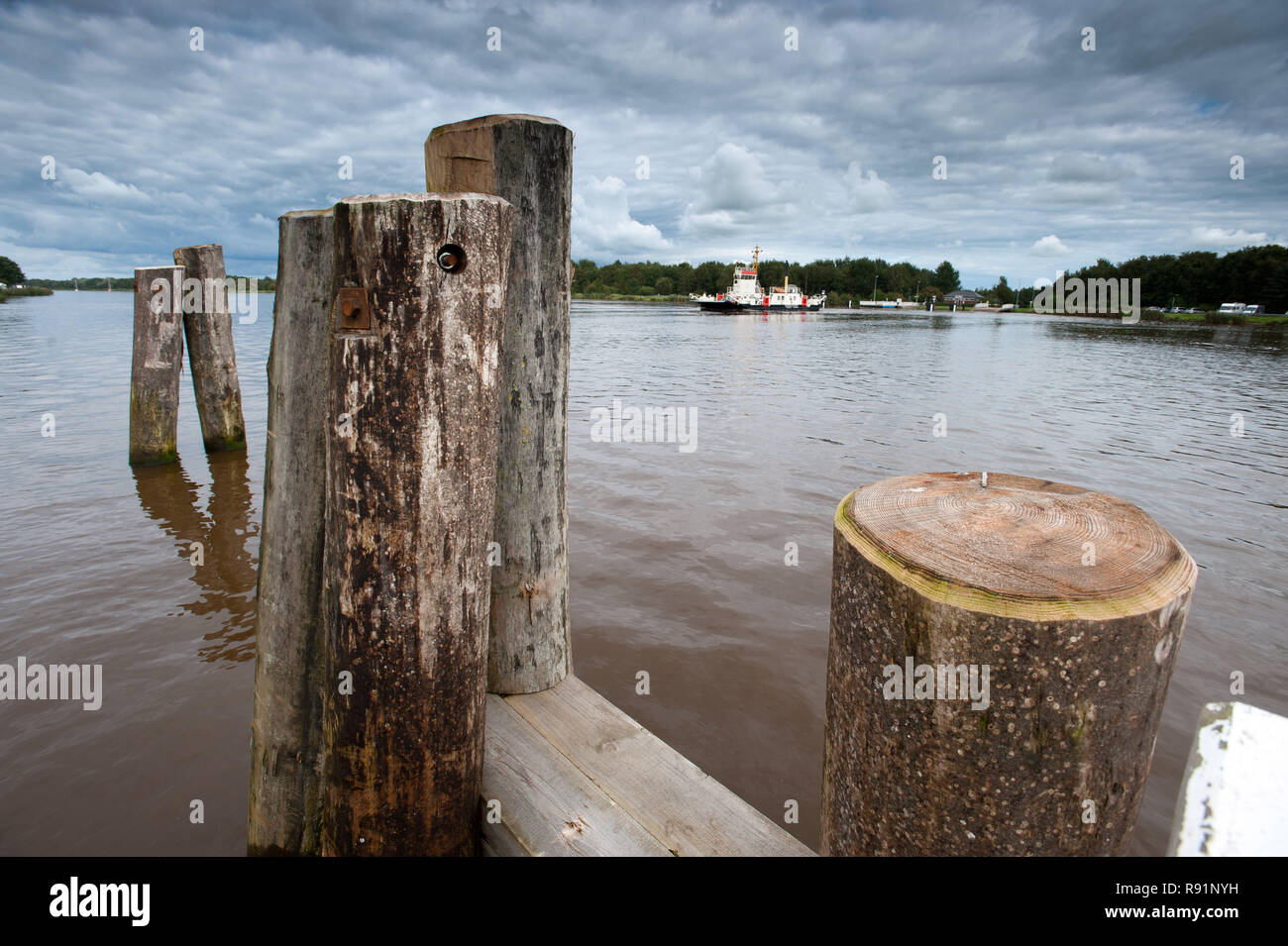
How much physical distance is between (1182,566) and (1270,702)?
4.43m

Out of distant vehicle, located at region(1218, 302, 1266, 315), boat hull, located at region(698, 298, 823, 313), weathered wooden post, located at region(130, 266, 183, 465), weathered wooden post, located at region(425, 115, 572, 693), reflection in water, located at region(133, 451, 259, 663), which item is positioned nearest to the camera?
weathered wooden post, located at region(425, 115, 572, 693)

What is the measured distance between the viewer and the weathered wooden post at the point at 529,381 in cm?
276

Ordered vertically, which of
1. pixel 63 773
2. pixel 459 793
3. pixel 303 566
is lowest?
pixel 63 773

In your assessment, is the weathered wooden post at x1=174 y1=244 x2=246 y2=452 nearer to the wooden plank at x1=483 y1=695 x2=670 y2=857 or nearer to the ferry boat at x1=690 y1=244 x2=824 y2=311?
the wooden plank at x1=483 y1=695 x2=670 y2=857

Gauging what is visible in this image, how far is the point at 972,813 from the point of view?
4.61 ft

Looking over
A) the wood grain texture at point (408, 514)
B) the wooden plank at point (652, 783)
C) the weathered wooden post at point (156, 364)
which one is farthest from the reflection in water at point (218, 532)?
the wood grain texture at point (408, 514)

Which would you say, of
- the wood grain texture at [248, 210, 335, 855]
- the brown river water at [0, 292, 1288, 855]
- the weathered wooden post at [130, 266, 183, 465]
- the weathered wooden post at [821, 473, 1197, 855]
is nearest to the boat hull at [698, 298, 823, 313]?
the brown river water at [0, 292, 1288, 855]

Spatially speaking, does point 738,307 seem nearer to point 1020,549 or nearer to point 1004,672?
point 1020,549

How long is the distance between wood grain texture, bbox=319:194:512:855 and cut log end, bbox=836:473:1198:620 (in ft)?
3.78

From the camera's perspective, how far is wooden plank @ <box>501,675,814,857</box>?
227 cm
